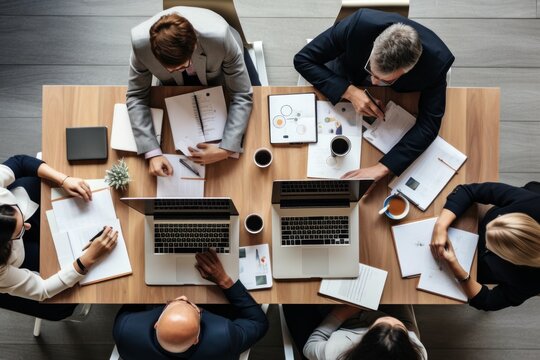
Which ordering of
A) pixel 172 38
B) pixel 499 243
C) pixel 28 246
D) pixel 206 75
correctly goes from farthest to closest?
pixel 28 246 → pixel 206 75 → pixel 499 243 → pixel 172 38

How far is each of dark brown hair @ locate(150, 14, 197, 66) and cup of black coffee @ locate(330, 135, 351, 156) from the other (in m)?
0.68

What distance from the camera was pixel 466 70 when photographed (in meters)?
2.61

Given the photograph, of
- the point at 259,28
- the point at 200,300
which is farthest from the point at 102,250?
the point at 259,28

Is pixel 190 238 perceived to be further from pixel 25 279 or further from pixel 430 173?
pixel 430 173

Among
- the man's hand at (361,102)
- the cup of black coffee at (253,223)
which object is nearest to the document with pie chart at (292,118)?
the man's hand at (361,102)

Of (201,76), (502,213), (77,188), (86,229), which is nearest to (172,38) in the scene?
(201,76)

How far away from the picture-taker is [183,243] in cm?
181

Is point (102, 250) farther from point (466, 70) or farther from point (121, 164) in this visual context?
point (466, 70)

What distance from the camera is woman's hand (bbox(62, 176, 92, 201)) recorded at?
71.2 inches

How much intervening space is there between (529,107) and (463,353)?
4.88 feet

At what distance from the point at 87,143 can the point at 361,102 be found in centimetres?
117

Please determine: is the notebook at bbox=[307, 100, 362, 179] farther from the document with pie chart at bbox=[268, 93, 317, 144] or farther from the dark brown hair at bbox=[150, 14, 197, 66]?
the dark brown hair at bbox=[150, 14, 197, 66]

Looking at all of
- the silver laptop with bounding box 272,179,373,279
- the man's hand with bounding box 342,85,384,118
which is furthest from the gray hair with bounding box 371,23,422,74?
the silver laptop with bounding box 272,179,373,279

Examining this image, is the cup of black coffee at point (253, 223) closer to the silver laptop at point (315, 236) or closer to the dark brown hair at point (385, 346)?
the silver laptop at point (315, 236)
